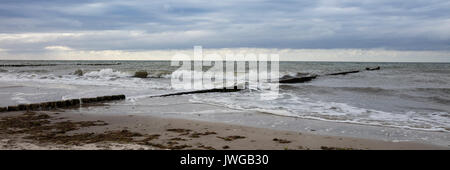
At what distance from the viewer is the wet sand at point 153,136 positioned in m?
6.13

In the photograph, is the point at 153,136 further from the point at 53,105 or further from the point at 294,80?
the point at 294,80

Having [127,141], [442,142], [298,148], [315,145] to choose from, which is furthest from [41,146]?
[442,142]

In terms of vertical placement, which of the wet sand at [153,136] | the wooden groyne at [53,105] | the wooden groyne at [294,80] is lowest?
the wet sand at [153,136]

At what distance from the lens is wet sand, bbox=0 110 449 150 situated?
6131 mm

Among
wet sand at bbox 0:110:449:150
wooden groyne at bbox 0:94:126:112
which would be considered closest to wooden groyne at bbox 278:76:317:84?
wooden groyne at bbox 0:94:126:112

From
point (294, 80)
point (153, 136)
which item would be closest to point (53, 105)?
point (153, 136)

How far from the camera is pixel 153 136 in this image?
23.0 ft

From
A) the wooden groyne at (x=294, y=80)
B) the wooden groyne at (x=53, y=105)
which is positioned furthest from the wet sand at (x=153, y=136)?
the wooden groyne at (x=294, y=80)

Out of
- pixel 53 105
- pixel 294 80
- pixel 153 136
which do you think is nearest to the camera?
pixel 153 136

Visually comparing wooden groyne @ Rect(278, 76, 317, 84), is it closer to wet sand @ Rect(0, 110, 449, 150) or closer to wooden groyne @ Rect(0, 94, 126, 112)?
wooden groyne @ Rect(0, 94, 126, 112)

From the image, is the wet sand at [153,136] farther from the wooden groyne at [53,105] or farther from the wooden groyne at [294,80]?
the wooden groyne at [294,80]

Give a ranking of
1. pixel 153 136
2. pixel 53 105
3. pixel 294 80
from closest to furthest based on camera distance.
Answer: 1. pixel 153 136
2. pixel 53 105
3. pixel 294 80
